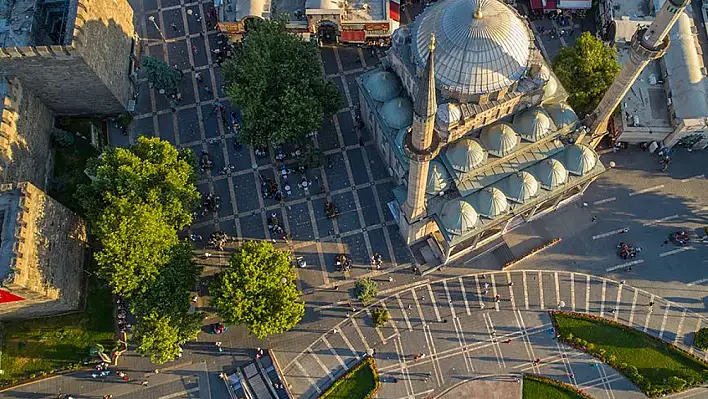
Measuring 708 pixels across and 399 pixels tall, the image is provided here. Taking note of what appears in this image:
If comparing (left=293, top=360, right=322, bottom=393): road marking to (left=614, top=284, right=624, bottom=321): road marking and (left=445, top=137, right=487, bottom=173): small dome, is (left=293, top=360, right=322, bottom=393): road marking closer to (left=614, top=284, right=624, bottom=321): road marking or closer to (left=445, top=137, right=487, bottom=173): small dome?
(left=445, top=137, right=487, bottom=173): small dome

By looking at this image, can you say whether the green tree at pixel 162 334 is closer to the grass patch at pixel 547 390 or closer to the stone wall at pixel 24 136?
the stone wall at pixel 24 136

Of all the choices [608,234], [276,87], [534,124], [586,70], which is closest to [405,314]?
[534,124]

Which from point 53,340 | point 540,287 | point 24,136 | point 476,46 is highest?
point 24,136

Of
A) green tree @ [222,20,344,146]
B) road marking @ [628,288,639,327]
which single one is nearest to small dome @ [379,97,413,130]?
green tree @ [222,20,344,146]

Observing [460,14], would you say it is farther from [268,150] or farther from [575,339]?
[575,339]

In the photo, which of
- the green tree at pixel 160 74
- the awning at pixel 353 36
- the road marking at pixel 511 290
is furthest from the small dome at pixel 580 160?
the green tree at pixel 160 74

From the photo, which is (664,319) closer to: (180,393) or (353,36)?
(353,36)

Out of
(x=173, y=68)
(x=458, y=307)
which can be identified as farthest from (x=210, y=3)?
(x=458, y=307)
